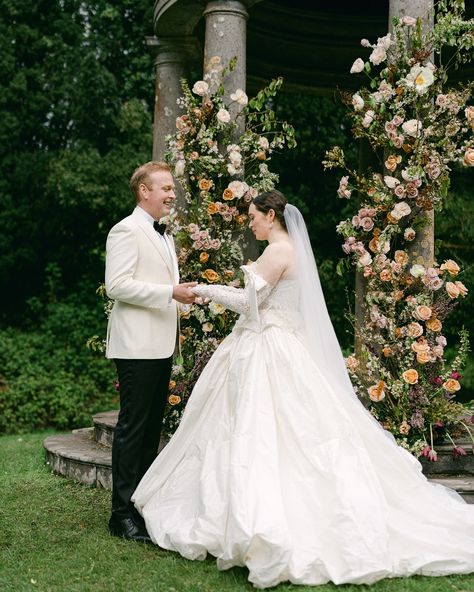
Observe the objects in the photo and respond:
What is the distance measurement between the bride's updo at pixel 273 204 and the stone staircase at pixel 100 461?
6.61ft

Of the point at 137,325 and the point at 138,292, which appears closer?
the point at 138,292

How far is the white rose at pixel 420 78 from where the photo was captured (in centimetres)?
478

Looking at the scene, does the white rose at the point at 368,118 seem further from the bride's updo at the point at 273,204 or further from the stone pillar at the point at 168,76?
the stone pillar at the point at 168,76

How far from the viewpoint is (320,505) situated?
379 centimetres

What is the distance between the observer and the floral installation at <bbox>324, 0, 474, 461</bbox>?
4879 mm

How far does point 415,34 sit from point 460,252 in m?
6.95

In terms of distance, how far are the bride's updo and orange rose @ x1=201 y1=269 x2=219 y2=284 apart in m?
1.25

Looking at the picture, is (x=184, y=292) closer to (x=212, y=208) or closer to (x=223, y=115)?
(x=212, y=208)

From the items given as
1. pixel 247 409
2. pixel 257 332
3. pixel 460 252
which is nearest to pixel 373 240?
pixel 257 332

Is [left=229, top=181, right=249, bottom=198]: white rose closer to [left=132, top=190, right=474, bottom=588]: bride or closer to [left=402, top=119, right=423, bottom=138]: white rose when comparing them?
[left=132, top=190, right=474, bottom=588]: bride

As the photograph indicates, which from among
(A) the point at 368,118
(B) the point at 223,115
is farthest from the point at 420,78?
(B) the point at 223,115

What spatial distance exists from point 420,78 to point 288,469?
9.00 feet

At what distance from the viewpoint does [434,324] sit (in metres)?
4.94

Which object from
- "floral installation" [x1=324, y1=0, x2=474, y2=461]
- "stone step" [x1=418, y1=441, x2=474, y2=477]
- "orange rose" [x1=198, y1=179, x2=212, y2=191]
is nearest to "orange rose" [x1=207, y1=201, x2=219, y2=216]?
"orange rose" [x1=198, y1=179, x2=212, y2=191]
